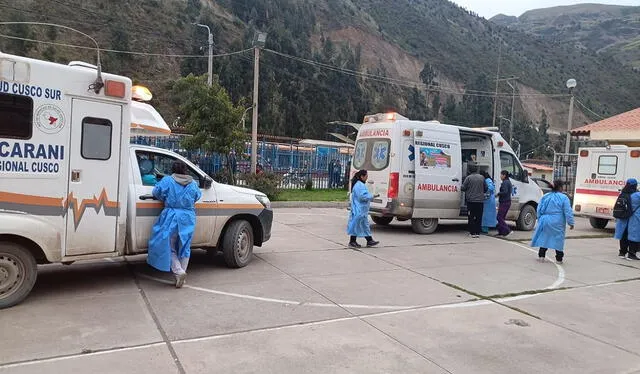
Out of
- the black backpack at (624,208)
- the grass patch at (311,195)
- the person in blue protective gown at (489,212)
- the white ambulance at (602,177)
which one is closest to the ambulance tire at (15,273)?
the person in blue protective gown at (489,212)

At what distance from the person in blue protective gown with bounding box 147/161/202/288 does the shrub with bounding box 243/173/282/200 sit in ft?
35.6

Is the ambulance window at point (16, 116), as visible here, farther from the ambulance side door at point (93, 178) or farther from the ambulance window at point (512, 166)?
the ambulance window at point (512, 166)

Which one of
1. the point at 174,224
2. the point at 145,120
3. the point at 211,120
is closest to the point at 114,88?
the point at 145,120

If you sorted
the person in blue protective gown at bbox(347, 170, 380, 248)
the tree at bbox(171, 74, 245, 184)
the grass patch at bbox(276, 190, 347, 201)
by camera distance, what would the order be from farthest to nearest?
1. the grass patch at bbox(276, 190, 347, 201)
2. the tree at bbox(171, 74, 245, 184)
3. the person in blue protective gown at bbox(347, 170, 380, 248)

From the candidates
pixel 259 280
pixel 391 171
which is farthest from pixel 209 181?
pixel 391 171

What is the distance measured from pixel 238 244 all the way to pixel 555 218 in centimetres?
561

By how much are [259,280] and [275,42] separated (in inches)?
2524

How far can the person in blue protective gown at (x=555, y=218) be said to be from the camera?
916 cm

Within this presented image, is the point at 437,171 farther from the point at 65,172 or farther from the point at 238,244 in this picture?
the point at 65,172

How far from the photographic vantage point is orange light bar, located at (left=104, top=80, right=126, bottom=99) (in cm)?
604

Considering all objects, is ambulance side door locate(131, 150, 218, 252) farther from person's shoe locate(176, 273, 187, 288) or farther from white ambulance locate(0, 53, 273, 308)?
person's shoe locate(176, 273, 187, 288)

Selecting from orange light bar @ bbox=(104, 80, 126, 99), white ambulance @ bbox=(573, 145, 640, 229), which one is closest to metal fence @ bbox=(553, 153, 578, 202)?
white ambulance @ bbox=(573, 145, 640, 229)

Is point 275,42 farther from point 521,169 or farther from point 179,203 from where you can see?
point 179,203

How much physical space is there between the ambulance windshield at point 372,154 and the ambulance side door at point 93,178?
21.8ft
